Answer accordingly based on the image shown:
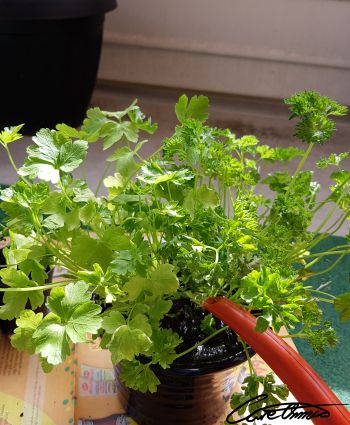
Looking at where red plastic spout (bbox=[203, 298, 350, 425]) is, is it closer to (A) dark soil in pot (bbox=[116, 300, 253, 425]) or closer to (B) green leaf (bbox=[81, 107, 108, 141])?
(A) dark soil in pot (bbox=[116, 300, 253, 425])

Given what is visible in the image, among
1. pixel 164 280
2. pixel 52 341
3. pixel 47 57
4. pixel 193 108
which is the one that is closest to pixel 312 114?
pixel 193 108

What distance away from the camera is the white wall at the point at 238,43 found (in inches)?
81.6

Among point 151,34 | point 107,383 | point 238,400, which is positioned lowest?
point 107,383

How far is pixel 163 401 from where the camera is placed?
633 millimetres

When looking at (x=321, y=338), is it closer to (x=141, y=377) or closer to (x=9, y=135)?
(x=141, y=377)

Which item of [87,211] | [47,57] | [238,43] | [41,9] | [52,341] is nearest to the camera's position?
[52,341]

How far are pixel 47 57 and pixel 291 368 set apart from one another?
1440 millimetres

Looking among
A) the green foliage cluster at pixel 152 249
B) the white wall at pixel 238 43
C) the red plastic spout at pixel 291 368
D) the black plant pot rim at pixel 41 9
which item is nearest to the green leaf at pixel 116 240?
the green foliage cluster at pixel 152 249

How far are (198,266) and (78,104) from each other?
1490mm

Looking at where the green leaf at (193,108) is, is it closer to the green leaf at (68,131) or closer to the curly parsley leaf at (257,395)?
the green leaf at (68,131)

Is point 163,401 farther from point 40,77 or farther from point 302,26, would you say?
point 302,26

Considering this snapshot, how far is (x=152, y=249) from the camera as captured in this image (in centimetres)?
55

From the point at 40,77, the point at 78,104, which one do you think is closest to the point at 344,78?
the point at 78,104

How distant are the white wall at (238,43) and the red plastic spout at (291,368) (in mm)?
1772
